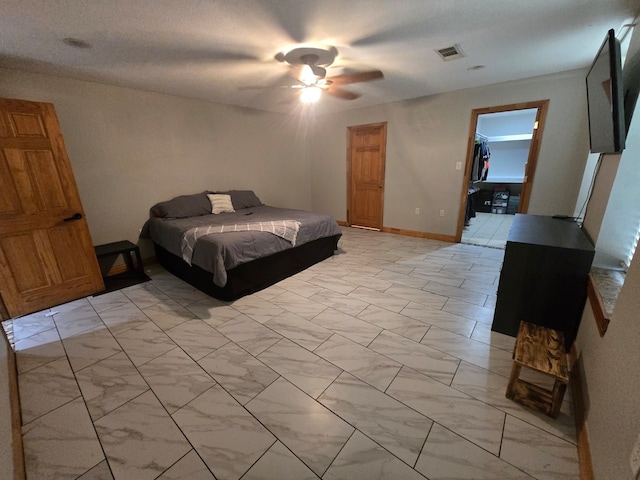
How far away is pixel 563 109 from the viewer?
327cm

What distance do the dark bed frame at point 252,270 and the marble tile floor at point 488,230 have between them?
2.68 metres

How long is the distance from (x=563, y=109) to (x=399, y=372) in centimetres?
393

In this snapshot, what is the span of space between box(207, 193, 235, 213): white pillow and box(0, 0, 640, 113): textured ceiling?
154cm

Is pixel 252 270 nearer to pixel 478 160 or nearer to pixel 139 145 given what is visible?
pixel 139 145

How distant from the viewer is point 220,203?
405 centimetres

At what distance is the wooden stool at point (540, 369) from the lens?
1.34 m

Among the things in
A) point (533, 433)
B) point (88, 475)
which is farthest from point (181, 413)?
point (533, 433)

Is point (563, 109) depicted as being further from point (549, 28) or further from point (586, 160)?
point (549, 28)

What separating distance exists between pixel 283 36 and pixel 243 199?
269 centimetres

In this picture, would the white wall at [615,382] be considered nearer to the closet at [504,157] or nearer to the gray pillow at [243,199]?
the gray pillow at [243,199]

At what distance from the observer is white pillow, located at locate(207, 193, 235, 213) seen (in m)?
3.98

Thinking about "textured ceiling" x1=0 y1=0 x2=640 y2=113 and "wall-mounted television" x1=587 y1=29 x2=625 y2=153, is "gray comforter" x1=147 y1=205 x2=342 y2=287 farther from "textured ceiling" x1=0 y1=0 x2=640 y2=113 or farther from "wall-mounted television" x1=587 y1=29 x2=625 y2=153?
"wall-mounted television" x1=587 y1=29 x2=625 y2=153

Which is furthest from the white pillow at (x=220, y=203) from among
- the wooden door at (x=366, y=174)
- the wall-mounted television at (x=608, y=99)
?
the wall-mounted television at (x=608, y=99)

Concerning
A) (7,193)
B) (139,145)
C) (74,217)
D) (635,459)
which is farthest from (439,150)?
(7,193)
